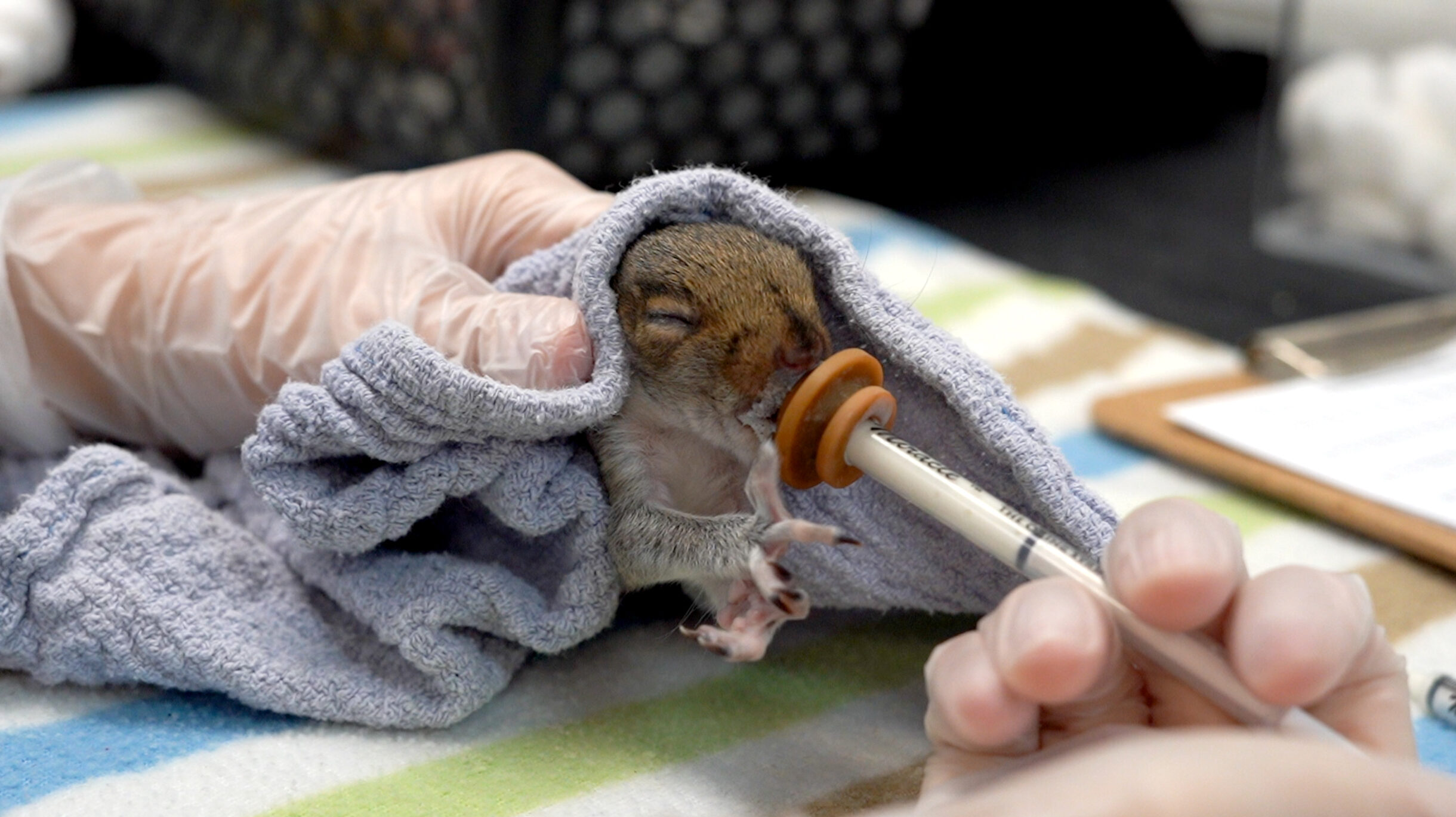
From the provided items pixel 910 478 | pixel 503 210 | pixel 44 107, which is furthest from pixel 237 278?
pixel 44 107

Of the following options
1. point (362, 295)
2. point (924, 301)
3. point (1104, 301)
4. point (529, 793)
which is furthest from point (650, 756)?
point (1104, 301)

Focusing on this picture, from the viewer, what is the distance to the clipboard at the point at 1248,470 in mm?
1248

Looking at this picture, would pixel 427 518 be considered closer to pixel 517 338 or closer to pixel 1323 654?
pixel 517 338

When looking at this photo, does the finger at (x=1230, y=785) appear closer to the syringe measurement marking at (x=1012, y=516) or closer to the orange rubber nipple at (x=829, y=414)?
the syringe measurement marking at (x=1012, y=516)

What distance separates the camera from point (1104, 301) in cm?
202

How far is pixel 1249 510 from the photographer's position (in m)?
1.37

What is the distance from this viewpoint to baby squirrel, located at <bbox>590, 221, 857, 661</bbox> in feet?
3.10

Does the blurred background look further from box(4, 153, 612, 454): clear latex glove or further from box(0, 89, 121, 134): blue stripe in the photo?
box(4, 153, 612, 454): clear latex glove

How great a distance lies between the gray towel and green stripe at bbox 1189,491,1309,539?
48 cm

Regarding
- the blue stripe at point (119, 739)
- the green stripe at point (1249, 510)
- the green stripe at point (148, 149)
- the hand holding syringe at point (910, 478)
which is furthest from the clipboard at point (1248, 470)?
the green stripe at point (148, 149)

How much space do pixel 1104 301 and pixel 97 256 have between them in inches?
58.5

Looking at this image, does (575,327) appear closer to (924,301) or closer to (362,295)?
(362,295)

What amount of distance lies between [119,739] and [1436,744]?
1043mm

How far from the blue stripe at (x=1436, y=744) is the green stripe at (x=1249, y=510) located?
0.32 meters
